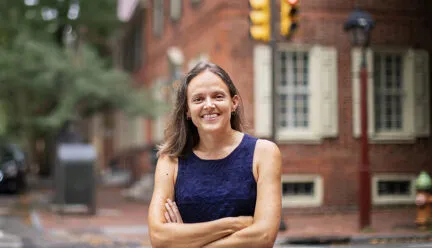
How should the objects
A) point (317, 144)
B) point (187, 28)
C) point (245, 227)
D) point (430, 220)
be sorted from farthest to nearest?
point (187, 28)
point (317, 144)
point (430, 220)
point (245, 227)

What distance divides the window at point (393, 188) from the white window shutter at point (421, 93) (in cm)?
117

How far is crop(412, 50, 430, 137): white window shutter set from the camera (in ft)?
58.3

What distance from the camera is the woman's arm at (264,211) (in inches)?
118

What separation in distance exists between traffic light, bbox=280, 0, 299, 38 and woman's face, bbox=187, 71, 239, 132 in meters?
9.01

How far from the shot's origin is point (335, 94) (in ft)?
56.6

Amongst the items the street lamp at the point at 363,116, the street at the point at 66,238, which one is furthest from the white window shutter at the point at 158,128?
the street lamp at the point at 363,116

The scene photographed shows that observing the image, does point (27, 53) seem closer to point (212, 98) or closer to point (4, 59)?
point (4, 59)

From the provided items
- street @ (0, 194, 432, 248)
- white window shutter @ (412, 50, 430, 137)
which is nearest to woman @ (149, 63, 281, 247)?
street @ (0, 194, 432, 248)

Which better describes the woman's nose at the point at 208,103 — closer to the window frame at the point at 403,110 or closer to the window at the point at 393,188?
the window frame at the point at 403,110

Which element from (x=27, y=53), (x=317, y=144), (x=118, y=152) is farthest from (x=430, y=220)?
(x=118, y=152)

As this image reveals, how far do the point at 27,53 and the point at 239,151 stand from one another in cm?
1668

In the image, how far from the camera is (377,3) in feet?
58.1

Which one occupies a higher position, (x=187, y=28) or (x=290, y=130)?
(x=187, y=28)

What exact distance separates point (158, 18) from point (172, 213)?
24.0 m
